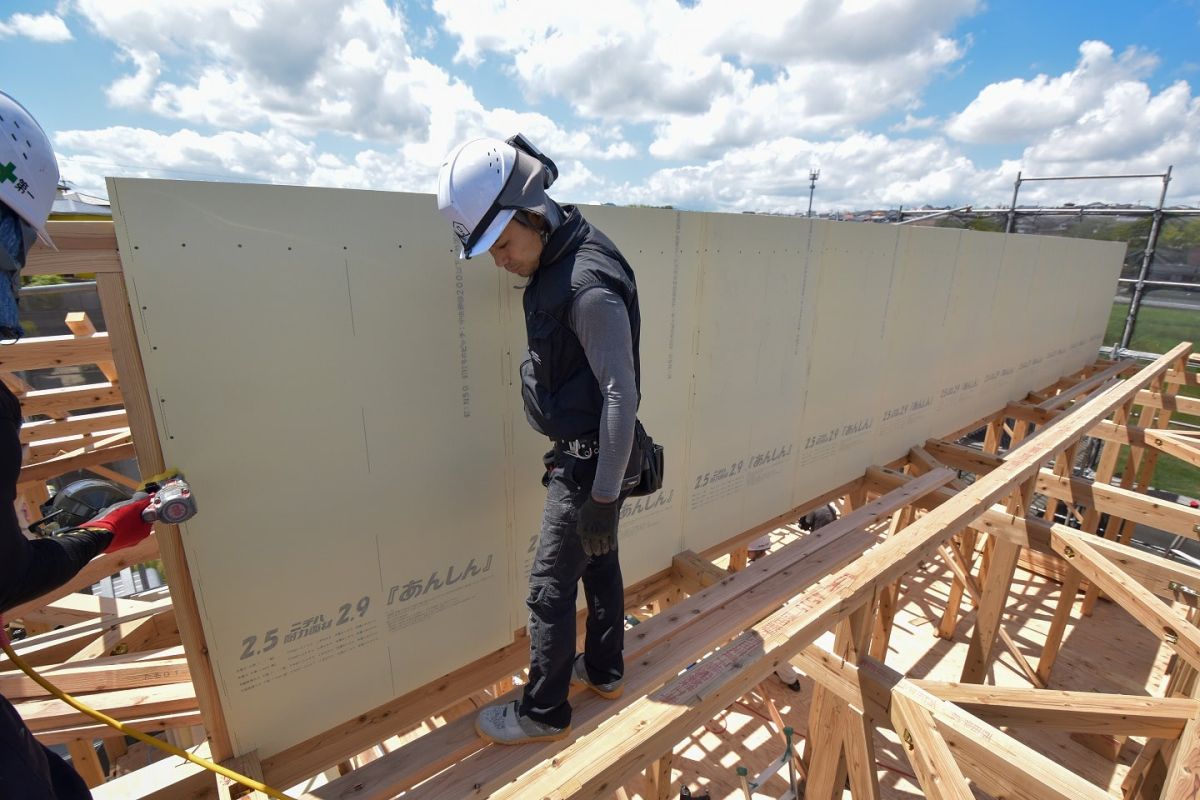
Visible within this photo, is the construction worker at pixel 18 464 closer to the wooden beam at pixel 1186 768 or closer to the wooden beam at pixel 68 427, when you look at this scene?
the wooden beam at pixel 1186 768

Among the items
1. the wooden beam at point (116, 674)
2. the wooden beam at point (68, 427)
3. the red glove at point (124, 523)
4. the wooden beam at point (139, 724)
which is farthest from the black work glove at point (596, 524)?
the wooden beam at point (68, 427)

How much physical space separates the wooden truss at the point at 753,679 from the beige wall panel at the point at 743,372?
332mm

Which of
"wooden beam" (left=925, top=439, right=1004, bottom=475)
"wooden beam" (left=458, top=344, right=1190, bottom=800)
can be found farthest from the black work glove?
"wooden beam" (left=925, top=439, right=1004, bottom=475)

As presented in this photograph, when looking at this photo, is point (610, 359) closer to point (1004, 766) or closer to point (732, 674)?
point (732, 674)

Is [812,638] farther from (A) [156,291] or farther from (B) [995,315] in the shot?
(B) [995,315]

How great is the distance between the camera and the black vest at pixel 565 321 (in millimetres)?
1586

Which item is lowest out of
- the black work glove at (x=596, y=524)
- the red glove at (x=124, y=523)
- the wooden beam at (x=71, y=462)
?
the wooden beam at (x=71, y=462)

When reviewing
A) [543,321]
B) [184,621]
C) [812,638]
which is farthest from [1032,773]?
[184,621]

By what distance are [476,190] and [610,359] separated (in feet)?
2.02

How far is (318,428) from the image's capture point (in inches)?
72.1

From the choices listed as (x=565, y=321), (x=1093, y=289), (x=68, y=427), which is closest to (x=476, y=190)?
(x=565, y=321)

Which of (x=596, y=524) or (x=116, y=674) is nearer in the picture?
(x=596, y=524)

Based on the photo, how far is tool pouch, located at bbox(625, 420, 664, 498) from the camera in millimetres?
1796

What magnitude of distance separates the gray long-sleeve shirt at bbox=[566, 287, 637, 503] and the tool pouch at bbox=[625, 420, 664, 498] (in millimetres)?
179
